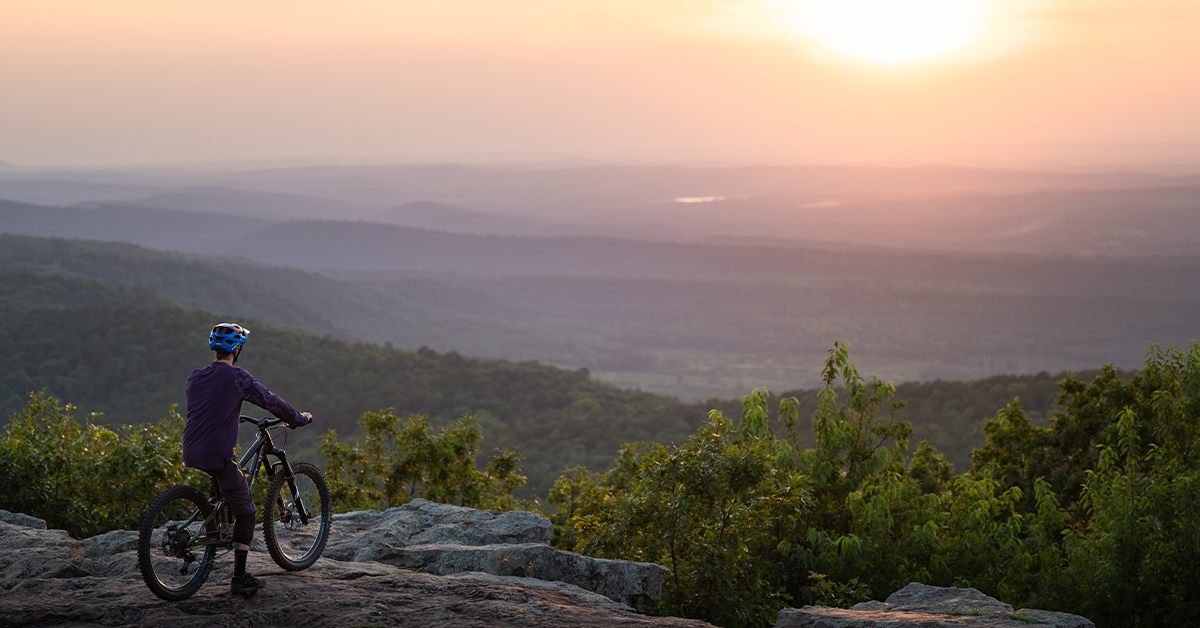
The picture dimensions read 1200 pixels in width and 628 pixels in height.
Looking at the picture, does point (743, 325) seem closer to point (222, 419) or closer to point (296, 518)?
point (296, 518)

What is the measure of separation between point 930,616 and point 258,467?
20.9ft

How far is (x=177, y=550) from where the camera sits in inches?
367

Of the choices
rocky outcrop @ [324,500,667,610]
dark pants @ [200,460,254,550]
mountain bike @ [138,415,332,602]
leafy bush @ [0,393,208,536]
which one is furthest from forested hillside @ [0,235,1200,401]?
dark pants @ [200,460,254,550]

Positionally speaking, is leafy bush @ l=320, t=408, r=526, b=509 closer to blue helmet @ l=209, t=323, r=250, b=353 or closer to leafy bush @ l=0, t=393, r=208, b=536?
leafy bush @ l=0, t=393, r=208, b=536

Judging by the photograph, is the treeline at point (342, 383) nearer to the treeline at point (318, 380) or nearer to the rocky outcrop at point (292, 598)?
the treeline at point (318, 380)

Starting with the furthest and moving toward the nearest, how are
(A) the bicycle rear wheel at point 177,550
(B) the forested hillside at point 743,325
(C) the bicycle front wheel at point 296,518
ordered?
(B) the forested hillside at point 743,325 → (C) the bicycle front wheel at point 296,518 → (A) the bicycle rear wheel at point 177,550

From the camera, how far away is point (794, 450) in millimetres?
17422

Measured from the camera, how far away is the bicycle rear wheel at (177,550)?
29.7ft

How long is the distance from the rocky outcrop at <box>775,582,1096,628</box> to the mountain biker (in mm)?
4860

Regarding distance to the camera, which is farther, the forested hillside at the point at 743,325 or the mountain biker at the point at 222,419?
the forested hillside at the point at 743,325

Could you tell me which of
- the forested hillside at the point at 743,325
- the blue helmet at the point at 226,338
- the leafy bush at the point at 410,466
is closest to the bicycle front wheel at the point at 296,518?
the blue helmet at the point at 226,338

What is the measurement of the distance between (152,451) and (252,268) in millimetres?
160849

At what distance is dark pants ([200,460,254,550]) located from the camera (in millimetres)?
9328

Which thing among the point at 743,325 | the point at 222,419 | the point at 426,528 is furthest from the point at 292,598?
the point at 743,325
